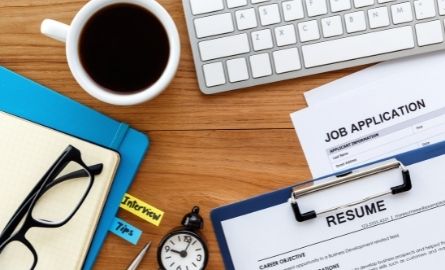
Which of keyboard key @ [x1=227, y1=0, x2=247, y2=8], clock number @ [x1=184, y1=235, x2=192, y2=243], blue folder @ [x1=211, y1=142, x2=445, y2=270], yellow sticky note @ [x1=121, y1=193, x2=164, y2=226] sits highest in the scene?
keyboard key @ [x1=227, y1=0, x2=247, y2=8]

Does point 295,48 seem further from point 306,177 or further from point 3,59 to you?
point 3,59

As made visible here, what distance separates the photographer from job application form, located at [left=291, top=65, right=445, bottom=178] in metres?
0.65

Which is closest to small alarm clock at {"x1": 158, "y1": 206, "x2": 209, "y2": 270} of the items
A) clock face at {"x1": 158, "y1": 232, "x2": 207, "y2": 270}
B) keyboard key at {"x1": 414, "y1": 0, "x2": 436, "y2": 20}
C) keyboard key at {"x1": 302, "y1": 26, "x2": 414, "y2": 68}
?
clock face at {"x1": 158, "y1": 232, "x2": 207, "y2": 270}

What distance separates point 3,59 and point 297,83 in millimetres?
308

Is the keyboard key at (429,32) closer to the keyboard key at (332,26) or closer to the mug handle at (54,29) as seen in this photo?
the keyboard key at (332,26)

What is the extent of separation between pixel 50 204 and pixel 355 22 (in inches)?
14.3

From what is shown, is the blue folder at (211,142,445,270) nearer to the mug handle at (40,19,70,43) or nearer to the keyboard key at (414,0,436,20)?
the keyboard key at (414,0,436,20)

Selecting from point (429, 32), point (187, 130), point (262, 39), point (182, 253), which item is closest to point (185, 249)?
point (182, 253)

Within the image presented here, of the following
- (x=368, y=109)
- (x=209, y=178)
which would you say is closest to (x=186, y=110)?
(x=209, y=178)

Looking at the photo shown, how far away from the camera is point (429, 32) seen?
626 millimetres

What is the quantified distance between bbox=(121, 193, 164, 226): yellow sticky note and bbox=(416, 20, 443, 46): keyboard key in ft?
1.06

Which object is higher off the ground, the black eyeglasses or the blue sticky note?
the black eyeglasses

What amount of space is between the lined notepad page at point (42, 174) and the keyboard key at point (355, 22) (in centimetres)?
27

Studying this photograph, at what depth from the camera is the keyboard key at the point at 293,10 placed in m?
0.62
